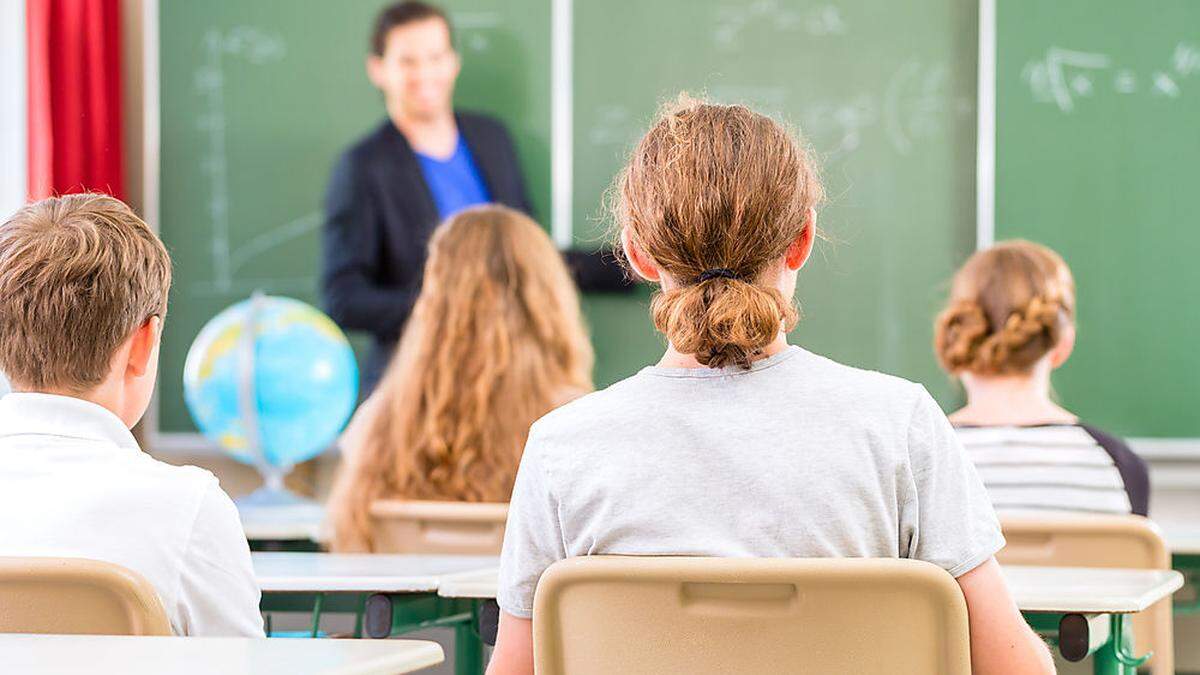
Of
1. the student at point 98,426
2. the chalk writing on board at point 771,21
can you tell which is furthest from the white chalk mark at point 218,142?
the student at point 98,426

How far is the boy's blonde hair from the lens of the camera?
1.70 metres

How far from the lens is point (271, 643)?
1.29 metres

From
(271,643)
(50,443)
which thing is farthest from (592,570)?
(50,443)

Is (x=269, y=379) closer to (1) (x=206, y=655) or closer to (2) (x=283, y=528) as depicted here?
(2) (x=283, y=528)

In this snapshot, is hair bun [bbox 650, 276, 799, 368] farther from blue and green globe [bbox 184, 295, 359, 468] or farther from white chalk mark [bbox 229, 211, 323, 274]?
white chalk mark [bbox 229, 211, 323, 274]

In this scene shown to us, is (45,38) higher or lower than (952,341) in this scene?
higher

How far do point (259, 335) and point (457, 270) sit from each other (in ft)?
4.11

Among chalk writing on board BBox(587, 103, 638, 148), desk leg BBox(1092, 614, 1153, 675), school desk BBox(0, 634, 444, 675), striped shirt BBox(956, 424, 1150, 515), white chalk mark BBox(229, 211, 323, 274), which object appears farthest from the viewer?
white chalk mark BBox(229, 211, 323, 274)

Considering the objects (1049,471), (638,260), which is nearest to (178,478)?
(638,260)

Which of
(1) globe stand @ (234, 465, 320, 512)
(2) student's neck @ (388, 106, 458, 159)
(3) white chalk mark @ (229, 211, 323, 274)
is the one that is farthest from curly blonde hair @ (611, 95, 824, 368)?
(3) white chalk mark @ (229, 211, 323, 274)

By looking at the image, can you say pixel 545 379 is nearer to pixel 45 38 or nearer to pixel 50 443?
pixel 50 443

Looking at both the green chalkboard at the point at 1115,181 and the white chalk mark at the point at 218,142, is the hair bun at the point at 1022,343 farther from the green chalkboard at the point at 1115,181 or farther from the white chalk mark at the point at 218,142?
the white chalk mark at the point at 218,142

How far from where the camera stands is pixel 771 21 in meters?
4.64

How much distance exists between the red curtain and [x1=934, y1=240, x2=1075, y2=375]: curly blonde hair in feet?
9.12
